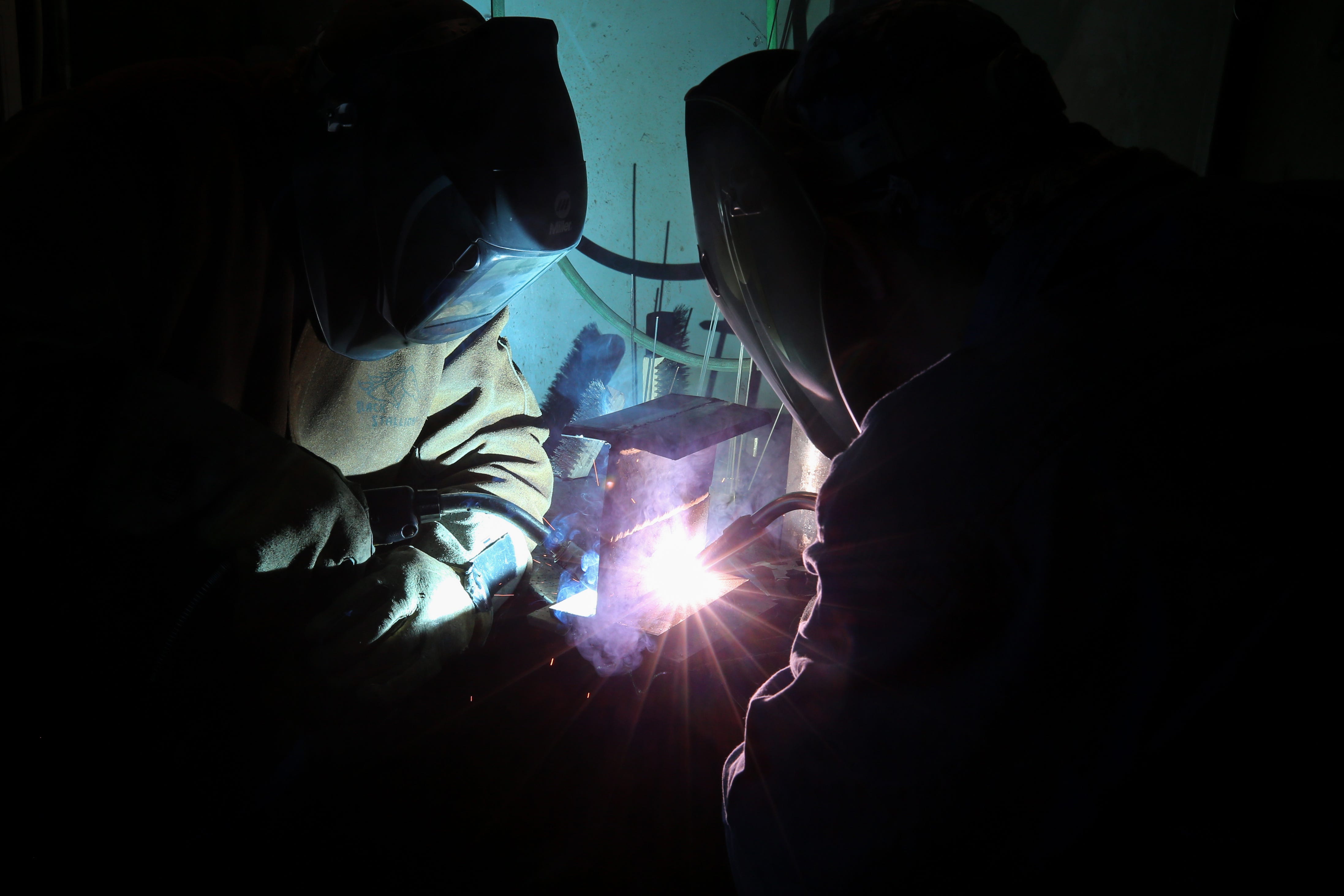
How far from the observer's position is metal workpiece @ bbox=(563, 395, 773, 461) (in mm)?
1256

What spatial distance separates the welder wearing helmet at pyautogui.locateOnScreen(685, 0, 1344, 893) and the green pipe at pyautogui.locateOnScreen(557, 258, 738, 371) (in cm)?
211

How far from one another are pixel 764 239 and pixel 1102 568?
0.65m

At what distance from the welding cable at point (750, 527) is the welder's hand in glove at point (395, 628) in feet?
1.79

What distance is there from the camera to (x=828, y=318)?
0.94 metres

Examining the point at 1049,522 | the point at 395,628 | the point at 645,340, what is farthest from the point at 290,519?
the point at 645,340

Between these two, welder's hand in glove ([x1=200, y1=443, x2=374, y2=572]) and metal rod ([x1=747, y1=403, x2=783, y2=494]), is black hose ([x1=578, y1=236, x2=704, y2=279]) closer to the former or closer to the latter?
metal rod ([x1=747, y1=403, x2=783, y2=494])

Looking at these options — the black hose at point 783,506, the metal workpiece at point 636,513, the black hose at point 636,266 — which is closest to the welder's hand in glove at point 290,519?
the metal workpiece at point 636,513

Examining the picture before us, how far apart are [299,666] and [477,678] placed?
0.32m

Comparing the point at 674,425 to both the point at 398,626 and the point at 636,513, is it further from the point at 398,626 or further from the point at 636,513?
the point at 398,626

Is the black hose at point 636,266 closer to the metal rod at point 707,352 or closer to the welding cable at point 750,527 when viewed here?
the metal rod at point 707,352

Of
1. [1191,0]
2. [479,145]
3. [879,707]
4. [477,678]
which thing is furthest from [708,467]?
[1191,0]

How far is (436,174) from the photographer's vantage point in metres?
1.15

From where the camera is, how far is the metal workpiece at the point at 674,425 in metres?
1.26

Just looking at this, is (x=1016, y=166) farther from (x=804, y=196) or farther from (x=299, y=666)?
(x=299, y=666)
